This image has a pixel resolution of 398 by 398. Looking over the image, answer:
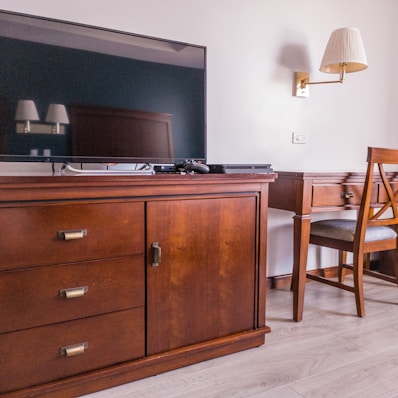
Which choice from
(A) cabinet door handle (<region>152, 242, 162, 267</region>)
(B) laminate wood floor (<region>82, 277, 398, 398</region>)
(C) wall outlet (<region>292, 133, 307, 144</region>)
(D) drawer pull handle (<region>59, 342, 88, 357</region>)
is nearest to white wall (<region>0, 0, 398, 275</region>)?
(C) wall outlet (<region>292, 133, 307, 144</region>)

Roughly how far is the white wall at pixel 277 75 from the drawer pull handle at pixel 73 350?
1210mm

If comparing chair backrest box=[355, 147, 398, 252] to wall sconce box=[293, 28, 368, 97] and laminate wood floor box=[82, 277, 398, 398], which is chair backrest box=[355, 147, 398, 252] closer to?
laminate wood floor box=[82, 277, 398, 398]

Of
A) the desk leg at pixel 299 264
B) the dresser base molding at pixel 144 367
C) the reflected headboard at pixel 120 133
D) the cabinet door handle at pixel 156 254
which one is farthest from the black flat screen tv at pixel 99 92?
the dresser base molding at pixel 144 367

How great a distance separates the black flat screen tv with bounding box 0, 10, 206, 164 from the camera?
1345 mm

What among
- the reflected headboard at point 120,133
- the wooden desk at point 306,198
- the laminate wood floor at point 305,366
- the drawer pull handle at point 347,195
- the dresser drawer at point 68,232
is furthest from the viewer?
the drawer pull handle at point 347,195

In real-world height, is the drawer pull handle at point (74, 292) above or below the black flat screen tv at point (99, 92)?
below

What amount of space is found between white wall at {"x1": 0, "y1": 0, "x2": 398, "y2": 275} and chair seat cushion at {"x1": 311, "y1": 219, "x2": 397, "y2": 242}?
365 mm

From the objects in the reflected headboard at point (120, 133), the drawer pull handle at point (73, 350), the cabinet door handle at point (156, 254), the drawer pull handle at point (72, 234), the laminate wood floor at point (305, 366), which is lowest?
the laminate wood floor at point (305, 366)

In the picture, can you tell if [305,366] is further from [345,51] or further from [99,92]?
[345,51]

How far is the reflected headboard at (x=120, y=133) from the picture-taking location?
4.76 feet

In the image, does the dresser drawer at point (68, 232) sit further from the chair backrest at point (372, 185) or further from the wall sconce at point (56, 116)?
the chair backrest at point (372, 185)

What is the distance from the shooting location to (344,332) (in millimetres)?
1789

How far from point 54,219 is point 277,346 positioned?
110cm

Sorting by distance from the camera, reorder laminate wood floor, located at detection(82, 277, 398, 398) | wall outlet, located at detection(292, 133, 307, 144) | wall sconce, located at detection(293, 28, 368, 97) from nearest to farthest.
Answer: laminate wood floor, located at detection(82, 277, 398, 398) → wall sconce, located at detection(293, 28, 368, 97) → wall outlet, located at detection(292, 133, 307, 144)
